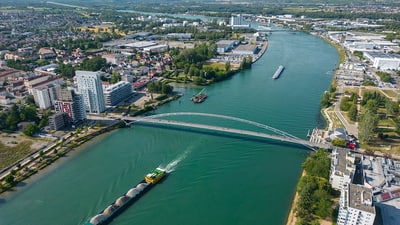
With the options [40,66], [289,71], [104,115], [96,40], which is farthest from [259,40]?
[104,115]

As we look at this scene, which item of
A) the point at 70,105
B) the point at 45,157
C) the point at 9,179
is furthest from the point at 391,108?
the point at 9,179

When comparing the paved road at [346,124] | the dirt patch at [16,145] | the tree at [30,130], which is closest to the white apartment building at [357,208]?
the paved road at [346,124]

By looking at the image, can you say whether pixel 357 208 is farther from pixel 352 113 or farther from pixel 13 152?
pixel 13 152

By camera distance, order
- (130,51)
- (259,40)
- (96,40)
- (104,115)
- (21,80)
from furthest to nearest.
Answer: (259,40) → (96,40) → (130,51) → (21,80) → (104,115)

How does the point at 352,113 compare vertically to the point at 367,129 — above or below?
below

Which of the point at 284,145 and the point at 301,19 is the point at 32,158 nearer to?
the point at 284,145

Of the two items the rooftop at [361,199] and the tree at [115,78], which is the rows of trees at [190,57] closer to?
the tree at [115,78]
